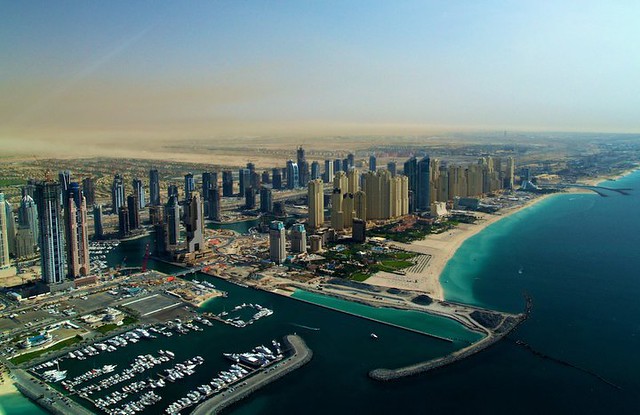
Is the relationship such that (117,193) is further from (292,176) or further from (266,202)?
(292,176)

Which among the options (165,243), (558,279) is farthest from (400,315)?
(165,243)

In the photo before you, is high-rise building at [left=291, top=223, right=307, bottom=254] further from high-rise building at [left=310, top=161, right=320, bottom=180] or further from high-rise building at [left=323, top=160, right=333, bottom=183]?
high-rise building at [left=310, top=161, right=320, bottom=180]

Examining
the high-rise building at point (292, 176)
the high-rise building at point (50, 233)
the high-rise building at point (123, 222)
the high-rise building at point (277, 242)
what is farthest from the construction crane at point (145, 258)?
the high-rise building at point (292, 176)

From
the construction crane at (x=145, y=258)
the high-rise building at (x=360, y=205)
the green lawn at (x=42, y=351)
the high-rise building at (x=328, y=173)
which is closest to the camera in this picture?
the green lawn at (x=42, y=351)

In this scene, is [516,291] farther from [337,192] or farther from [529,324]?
[337,192]

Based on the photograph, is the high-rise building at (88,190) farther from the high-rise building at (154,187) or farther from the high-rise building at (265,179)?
the high-rise building at (265,179)

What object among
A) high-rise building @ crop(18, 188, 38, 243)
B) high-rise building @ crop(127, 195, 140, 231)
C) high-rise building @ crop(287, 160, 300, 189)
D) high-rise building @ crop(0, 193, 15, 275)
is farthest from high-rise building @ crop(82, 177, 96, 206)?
high-rise building @ crop(287, 160, 300, 189)
